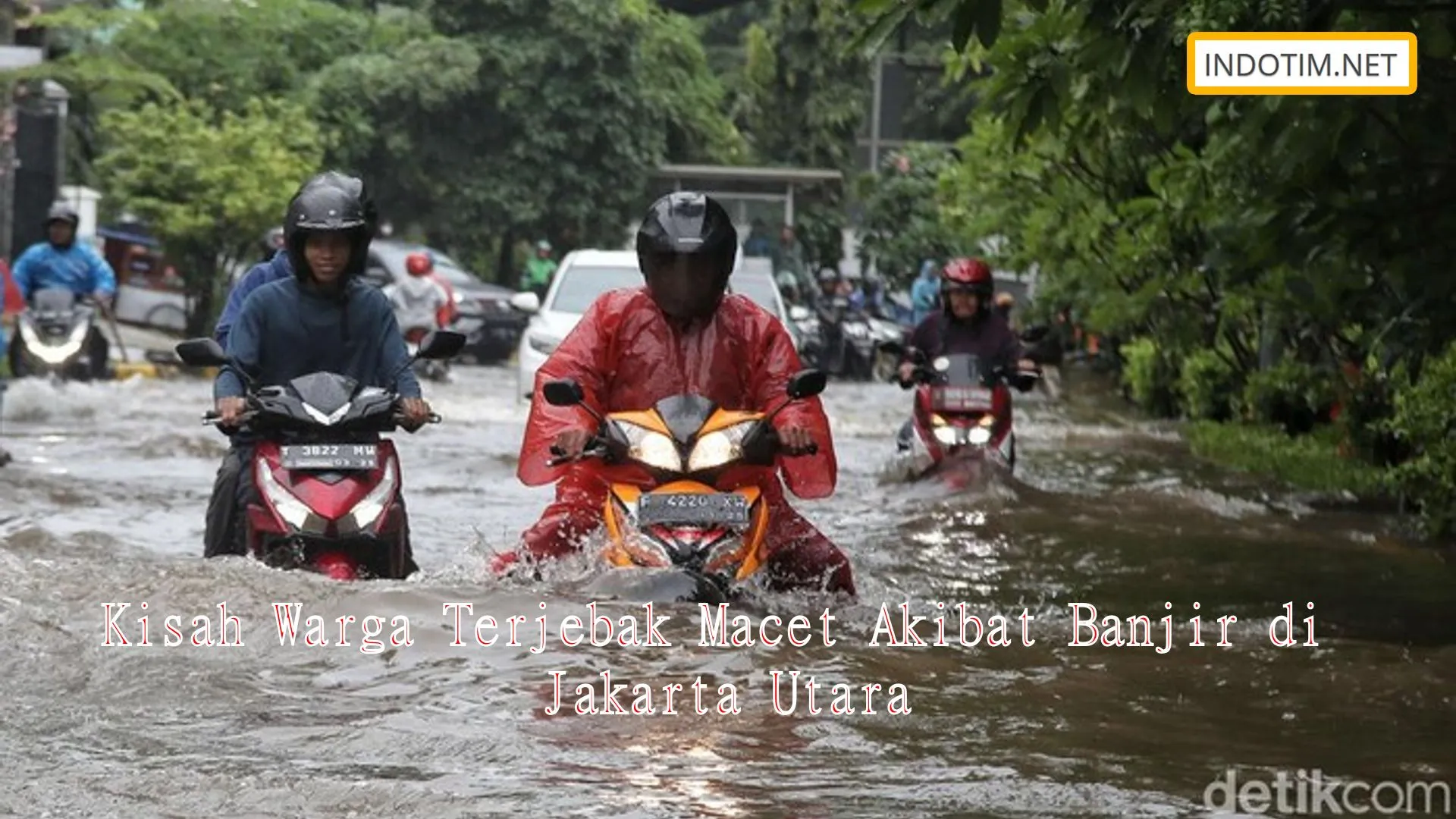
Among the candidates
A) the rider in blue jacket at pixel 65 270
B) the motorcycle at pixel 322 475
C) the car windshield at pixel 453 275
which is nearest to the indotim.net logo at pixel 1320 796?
the motorcycle at pixel 322 475

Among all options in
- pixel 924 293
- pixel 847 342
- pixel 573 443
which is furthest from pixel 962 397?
pixel 924 293

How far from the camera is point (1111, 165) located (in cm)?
1967

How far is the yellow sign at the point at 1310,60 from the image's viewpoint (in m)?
10.1

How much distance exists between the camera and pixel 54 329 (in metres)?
21.4

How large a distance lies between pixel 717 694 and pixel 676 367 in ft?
5.70

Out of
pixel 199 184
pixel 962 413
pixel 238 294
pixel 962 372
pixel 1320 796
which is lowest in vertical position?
pixel 1320 796

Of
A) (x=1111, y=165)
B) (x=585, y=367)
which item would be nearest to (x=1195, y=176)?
(x=1111, y=165)

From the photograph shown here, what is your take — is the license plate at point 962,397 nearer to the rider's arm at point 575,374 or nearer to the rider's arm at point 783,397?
the rider's arm at point 783,397

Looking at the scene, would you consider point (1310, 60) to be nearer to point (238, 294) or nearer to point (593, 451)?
point (593, 451)

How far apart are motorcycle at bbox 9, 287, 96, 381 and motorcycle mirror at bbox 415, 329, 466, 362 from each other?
12.3m

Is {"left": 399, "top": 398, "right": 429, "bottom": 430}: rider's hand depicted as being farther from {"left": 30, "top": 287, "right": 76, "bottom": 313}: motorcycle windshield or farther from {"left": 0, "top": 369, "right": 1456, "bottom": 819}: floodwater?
{"left": 30, "top": 287, "right": 76, "bottom": 313}: motorcycle windshield

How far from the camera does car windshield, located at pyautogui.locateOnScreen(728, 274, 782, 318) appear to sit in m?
24.8

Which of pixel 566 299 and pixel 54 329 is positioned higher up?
pixel 566 299

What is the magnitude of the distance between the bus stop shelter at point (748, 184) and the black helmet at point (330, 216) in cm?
3117
